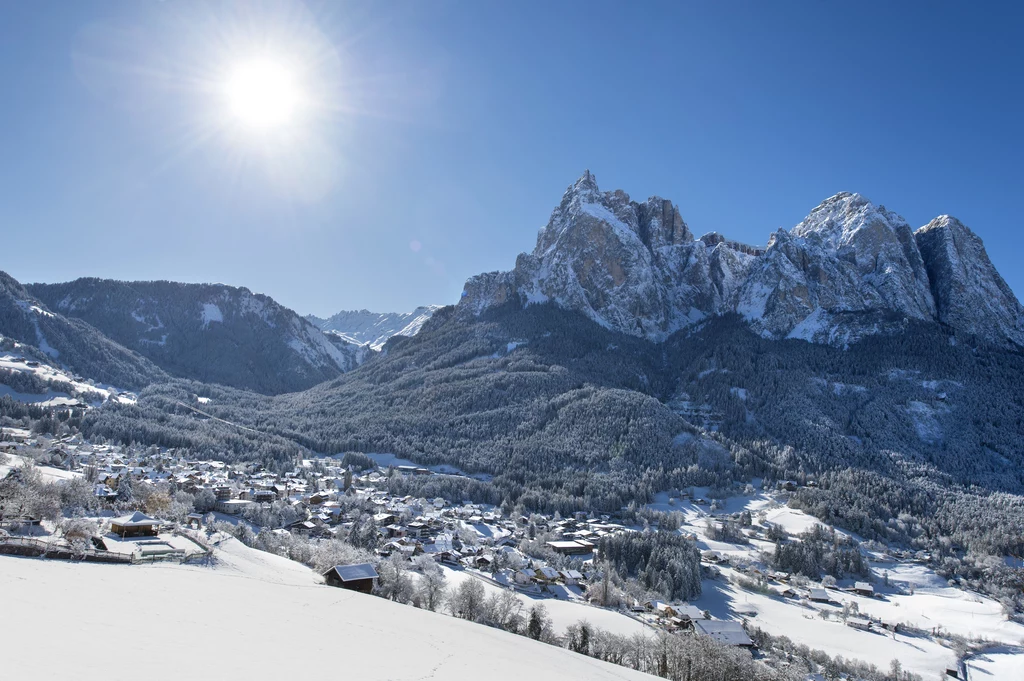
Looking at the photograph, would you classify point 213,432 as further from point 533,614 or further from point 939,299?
point 939,299

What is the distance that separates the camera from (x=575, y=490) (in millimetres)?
107375

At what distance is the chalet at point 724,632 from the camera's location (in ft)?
152

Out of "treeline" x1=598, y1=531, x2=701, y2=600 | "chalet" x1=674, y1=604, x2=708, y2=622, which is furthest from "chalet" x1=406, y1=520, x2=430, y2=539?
"chalet" x1=674, y1=604, x2=708, y2=622

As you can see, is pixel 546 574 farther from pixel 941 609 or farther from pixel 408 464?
pixel 408 464

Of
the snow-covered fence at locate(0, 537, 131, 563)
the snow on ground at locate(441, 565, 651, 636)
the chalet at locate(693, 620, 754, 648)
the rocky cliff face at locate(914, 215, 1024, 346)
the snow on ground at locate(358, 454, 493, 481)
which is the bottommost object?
the snow on ground at locate(441, 565, 651, 636)

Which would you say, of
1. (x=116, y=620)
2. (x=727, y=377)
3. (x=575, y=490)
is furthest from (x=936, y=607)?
(x=727, y=377)

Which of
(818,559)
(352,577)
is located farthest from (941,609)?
(352,577)

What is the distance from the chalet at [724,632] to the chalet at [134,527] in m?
42.6

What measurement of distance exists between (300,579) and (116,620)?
21.8 meters

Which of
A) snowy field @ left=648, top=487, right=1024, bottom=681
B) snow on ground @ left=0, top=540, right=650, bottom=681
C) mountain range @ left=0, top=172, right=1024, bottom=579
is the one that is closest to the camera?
snow on ground @ left=0, top=540, right=650, bottom=681

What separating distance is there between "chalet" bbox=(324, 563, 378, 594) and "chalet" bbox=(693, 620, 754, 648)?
2574cm

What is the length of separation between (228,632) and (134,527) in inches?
1100

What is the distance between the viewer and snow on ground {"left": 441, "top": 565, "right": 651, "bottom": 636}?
157 ft

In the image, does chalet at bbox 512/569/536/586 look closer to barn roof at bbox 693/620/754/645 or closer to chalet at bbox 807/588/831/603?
barn roof at bbox 693/620/754/645
